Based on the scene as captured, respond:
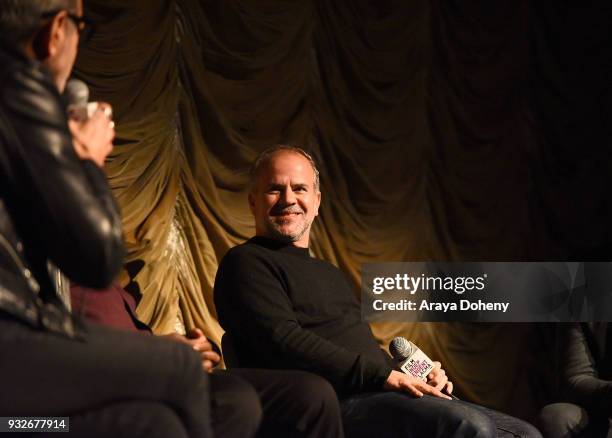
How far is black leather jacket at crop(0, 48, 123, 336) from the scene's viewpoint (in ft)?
3.68

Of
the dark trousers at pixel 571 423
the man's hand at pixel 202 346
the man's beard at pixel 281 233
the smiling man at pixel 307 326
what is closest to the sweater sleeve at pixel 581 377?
the dark trousers at pixel 571 423

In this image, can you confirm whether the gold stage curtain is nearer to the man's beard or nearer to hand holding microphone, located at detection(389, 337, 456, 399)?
the man's beard

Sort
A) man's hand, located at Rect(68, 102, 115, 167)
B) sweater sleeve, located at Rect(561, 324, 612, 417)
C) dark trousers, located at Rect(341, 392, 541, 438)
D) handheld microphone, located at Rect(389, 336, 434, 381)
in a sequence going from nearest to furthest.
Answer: man's hand, located at Rect(68, 102, 115, 167) → dark trousers, located at Rect(341, 392, 541, 438) → handheld microphone, located at Rect(389, 336, 434, 381) → sweater sleeve, located at Rect(561, 324, 612, 417)

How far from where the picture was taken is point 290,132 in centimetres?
518

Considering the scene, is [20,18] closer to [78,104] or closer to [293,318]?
[78,104]

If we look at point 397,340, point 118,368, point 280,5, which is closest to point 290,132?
point 280,5

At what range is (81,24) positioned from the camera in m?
1.27

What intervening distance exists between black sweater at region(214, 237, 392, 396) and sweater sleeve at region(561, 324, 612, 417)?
2.32 feet

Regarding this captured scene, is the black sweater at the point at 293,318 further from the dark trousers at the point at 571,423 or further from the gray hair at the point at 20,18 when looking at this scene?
the gray hair at the point at 20,18

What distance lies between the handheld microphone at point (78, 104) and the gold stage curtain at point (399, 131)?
3479 mm

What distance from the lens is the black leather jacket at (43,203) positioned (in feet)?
3.68

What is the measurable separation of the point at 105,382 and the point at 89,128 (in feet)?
1.25

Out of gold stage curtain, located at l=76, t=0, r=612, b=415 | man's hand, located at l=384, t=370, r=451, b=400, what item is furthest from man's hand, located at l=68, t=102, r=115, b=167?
gold stage curtain, located at l=76, t=0, r=612, b=415

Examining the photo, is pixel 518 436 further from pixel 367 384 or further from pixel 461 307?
pixel 461 307
